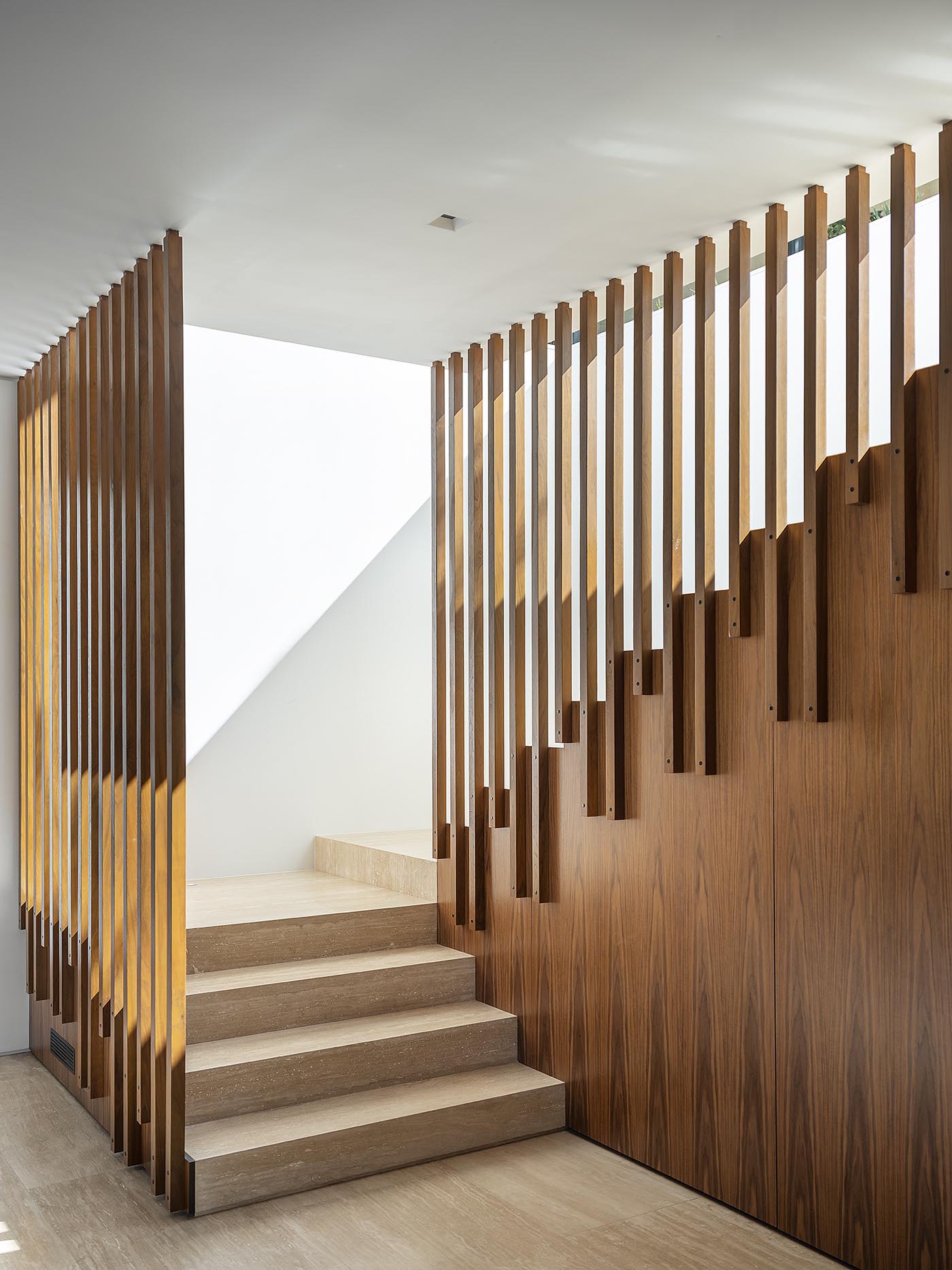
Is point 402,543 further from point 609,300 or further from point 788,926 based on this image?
point 788,926

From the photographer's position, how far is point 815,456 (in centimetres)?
298

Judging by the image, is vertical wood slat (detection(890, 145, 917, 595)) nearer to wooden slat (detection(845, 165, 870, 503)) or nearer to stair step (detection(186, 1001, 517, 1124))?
wooden slat (detection(845, 165, 870, 503))

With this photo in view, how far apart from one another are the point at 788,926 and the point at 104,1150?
220 cm

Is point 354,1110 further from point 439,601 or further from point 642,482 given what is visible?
point 642,482

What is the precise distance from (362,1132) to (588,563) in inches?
73.1

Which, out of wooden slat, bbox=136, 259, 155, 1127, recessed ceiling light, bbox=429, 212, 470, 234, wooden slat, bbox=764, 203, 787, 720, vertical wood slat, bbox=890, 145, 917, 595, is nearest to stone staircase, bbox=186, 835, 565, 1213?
wooden slat, bbox=136, 259, 155, 1127

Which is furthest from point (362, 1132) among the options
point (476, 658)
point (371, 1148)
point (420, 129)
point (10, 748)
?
point (420, 129)

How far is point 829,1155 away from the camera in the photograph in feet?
9.62

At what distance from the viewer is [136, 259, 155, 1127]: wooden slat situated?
3.39 meters

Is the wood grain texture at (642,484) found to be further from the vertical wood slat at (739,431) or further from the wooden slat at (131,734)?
the wooden slat at (131,734)

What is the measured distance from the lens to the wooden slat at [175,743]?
3207mm

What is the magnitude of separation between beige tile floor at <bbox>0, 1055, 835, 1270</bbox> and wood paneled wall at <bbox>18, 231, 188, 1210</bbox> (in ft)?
0.56

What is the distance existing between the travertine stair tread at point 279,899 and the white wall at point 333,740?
215 millimetres

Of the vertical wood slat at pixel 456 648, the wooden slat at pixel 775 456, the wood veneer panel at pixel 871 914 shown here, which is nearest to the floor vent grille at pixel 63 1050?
the vertical wood slat at pixel 456 648
